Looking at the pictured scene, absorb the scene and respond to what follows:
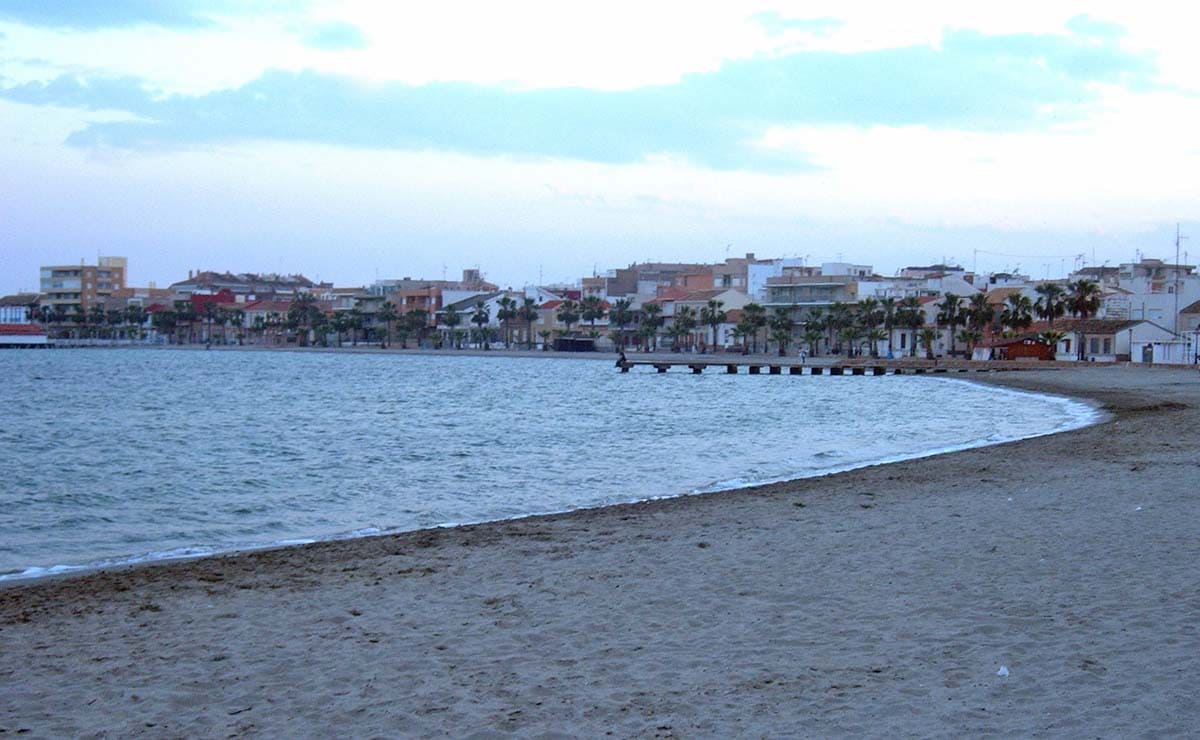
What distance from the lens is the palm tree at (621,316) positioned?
130250 mm

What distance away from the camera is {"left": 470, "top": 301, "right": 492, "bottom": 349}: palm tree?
460 feet

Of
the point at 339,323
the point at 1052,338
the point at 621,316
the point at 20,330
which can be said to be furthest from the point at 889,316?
the point at 20,330

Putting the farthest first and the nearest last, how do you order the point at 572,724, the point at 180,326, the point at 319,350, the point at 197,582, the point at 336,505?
the point at 180,326
the point at 319,350
the point at 336,505
the point at 197,582
the point at 572,724

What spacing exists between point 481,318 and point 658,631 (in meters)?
133

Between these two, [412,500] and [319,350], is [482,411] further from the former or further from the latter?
[319,350]

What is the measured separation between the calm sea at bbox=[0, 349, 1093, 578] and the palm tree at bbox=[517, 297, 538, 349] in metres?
75.2

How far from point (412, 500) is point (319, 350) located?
134m

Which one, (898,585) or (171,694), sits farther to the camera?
(898,585)

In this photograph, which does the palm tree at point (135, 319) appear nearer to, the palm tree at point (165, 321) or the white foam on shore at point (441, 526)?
the palm tree at point (165, 321)

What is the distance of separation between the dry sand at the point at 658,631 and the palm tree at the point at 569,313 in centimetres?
12098

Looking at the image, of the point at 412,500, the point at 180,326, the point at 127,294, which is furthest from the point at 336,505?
the point at 127,294

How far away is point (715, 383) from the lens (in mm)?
73062

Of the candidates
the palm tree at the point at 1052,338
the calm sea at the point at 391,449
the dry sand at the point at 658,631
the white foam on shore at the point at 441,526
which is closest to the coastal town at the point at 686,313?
the palm tree at the point at 1052,338

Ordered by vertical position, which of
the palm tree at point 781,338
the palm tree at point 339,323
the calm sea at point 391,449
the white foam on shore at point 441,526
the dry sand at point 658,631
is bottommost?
the calm sea at point 391,449
